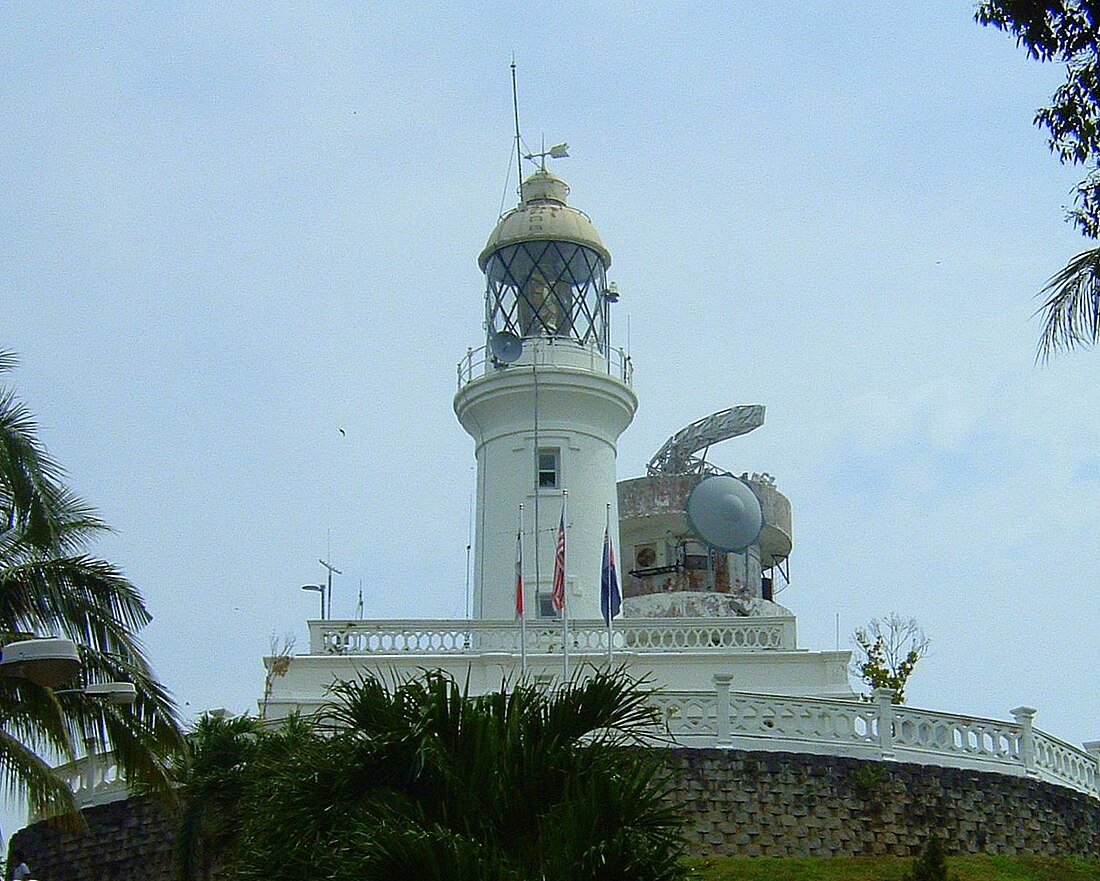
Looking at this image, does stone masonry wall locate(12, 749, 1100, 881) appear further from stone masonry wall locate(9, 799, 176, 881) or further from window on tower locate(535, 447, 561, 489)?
window on tower locate(535, 447, 561, 489)

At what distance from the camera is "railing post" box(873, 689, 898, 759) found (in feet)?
85.9

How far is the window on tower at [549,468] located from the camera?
37875 millimetres

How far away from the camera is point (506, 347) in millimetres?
38156

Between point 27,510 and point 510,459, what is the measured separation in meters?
20.4

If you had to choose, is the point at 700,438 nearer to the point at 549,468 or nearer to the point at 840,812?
the point at 549,468

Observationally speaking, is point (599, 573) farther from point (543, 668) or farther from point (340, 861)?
point (340, 861)

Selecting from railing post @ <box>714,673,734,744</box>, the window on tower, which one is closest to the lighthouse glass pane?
the window on tower

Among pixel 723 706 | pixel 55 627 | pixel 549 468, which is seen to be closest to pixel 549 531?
pixel 549 468

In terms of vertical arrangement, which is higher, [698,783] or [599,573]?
[599,573]

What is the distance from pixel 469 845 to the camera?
1413cm

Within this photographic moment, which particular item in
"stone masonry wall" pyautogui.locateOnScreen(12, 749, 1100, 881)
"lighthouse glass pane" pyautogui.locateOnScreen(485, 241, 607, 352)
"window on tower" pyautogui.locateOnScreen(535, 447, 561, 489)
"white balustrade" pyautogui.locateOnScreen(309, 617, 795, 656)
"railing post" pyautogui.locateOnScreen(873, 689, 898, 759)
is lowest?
"stone masonry wall" pyautogui.locateOnScreen(12, 749, 1100, 881)

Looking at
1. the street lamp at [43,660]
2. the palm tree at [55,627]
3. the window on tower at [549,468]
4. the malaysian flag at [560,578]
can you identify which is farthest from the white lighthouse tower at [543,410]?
the street lamp at [43,660]

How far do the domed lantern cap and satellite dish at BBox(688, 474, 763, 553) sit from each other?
6.21 metres

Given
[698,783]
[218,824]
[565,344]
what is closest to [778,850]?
[698,783]
